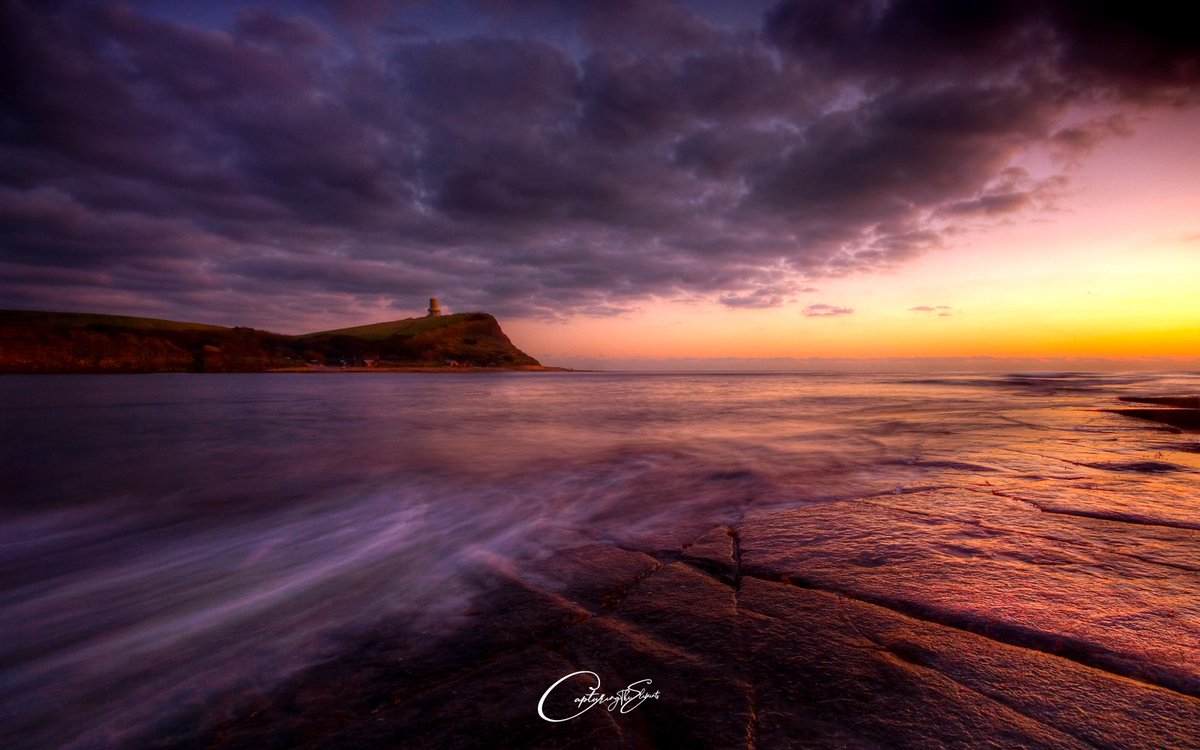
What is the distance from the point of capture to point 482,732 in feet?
6.16

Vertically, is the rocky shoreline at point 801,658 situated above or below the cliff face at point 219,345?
below

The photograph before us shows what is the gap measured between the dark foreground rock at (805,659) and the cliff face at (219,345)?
9587 cm

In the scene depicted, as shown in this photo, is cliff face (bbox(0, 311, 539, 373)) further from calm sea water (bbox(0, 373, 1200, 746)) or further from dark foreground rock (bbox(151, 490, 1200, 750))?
dark foreground rock (bbox(151, 490, 1200, 750))

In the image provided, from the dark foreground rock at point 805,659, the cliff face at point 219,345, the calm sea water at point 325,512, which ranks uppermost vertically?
the cliff face at point 219,345

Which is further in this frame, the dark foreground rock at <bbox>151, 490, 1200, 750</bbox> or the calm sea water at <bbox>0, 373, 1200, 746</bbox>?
the calm sea water at <bbox>0, 373, 1200, 746</bbox>

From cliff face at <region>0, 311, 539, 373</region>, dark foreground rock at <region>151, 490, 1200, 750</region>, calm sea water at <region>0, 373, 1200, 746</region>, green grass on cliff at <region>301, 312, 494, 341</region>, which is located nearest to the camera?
dark foreground rock at <region>151, 490, 1200, 750</region>

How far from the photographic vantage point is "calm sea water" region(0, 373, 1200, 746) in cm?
292

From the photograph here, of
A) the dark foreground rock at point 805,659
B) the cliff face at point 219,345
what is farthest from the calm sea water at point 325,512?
the cliff face at point 219,345

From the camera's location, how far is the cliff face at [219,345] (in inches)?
2633

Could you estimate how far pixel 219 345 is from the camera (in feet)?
288

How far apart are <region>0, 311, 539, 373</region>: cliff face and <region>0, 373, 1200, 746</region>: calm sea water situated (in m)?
79.2

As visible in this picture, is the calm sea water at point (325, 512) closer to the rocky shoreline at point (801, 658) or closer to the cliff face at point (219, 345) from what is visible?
the rocky shoreline at point (801, 658)

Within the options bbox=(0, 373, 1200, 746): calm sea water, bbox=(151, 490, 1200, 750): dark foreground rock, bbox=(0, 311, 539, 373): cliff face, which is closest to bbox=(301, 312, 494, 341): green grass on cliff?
bbox=(0, 311, 539, 373): cliff face

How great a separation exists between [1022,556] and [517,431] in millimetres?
13156
